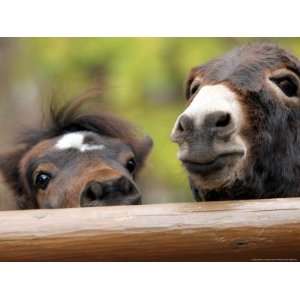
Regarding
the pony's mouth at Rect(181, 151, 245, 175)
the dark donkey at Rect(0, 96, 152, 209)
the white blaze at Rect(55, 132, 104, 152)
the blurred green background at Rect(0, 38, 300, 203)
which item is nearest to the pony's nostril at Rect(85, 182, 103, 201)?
the dark donkey at Rect(0, 96, 152, 209)

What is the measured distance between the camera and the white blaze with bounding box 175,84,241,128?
2875 mm

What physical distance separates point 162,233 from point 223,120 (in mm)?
485

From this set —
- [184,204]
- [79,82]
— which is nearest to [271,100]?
[184,204]

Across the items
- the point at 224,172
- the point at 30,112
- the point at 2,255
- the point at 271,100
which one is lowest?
the point at 30,112

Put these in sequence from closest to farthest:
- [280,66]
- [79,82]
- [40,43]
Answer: [280,66] → [79,82] → [40,43]

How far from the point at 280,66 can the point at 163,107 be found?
341 centimetres

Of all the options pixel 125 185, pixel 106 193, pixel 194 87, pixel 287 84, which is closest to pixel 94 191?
pixel 106 193

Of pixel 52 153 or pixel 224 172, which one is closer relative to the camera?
pixel 224 172

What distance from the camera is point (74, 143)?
3783mm

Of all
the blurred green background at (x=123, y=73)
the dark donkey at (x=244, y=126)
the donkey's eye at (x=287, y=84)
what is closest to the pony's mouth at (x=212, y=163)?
the dark donkey at (x=244, y=126)

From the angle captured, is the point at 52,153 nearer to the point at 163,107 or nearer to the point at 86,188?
the point at 86,188

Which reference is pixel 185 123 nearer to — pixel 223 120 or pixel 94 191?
pixel 223 120

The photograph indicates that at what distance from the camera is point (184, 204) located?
2.89 meters

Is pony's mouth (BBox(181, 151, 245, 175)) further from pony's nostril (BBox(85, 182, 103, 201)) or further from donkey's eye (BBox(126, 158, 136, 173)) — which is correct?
donkey's eye (BBox(126, 158, 136, 173))
